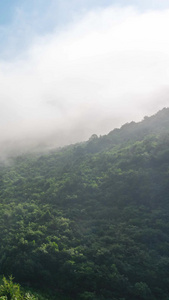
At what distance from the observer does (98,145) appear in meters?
80.6

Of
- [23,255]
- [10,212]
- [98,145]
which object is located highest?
[98,145]

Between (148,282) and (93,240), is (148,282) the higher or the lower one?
the lower one

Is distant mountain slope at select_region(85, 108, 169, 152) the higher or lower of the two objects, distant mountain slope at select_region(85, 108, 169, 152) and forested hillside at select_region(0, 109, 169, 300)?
the higher

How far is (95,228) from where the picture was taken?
36000mm

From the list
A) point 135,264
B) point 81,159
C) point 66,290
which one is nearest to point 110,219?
point 135,264

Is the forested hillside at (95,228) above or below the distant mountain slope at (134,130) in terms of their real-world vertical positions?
below

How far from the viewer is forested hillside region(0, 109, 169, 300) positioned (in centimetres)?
2586

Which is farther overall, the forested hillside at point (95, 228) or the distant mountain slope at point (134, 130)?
the distant mountain slope at point (134, 130)

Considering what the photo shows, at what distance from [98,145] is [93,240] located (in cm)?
4998

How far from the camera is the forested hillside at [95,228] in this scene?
25.9 metres

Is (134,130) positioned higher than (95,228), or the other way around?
(134,130)

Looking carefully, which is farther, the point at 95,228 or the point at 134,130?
the point at 134,130

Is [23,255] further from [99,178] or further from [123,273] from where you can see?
[99,178]

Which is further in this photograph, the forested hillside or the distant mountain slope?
the distant mountain slope
